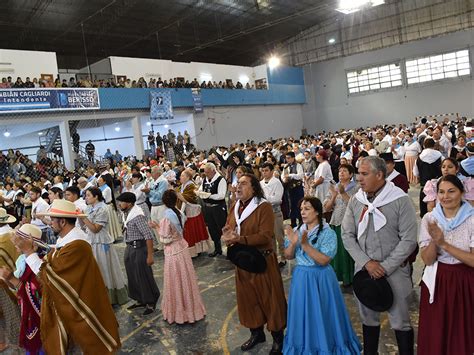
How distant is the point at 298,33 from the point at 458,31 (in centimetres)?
973

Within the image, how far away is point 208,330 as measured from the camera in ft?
13.0

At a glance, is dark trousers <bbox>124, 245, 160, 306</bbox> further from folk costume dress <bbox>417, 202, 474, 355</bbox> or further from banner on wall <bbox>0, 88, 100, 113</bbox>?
banner on wall <bbox>0, 88, 100, 113</bbox>

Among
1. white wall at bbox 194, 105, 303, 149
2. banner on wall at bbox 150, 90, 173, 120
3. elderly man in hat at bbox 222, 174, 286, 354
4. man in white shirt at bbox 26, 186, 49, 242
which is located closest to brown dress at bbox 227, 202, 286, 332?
elderly man in hat at bbox 222, 174, 286, 354

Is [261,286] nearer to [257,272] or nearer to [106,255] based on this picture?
[257,272]

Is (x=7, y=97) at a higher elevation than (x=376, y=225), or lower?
higher

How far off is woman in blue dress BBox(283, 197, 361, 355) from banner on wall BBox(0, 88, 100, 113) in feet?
43.1

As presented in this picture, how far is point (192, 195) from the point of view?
6102mm

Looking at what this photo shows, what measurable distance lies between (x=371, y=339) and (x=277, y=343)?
758mm

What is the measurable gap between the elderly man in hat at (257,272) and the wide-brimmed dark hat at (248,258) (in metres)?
0.01

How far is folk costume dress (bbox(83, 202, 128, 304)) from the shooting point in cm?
474

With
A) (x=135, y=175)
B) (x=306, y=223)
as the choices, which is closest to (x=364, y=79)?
(x=135, y=175)

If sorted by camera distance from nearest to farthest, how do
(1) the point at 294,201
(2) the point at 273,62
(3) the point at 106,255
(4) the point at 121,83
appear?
1. (3) the point at 106,255
2. (1) the point at 294,201
3. (4) the point at 121,83
4. (2) the point at 273,62

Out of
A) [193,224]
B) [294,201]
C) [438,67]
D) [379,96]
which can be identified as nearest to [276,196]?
[193,224]

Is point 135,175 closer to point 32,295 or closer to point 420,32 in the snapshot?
point 32,295
